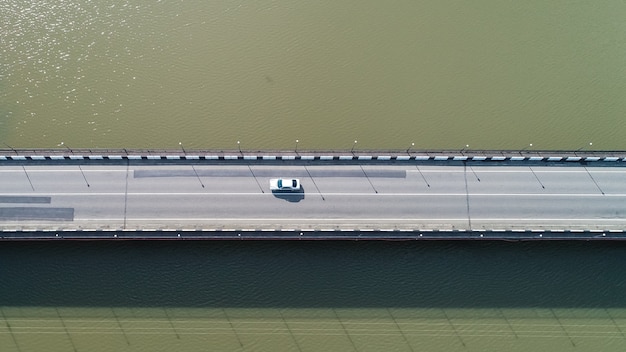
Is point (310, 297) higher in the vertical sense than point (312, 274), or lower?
lower

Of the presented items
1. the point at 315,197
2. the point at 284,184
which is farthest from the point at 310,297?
the point at 284,184

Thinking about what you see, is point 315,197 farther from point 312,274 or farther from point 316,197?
point 312,274

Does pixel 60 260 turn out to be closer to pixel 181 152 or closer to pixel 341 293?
pixel 181 152

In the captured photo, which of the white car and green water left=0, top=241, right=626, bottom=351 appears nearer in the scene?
green water left=0, top=241, right=626, bottom=351

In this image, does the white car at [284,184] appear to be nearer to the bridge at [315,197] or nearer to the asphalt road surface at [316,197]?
the asphalt road surface at [316,197]

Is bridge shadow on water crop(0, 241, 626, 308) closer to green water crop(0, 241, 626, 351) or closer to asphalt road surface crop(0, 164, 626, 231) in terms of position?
green water crop(0, 241, 626, 351)

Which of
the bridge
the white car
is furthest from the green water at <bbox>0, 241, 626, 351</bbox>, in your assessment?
the white car
